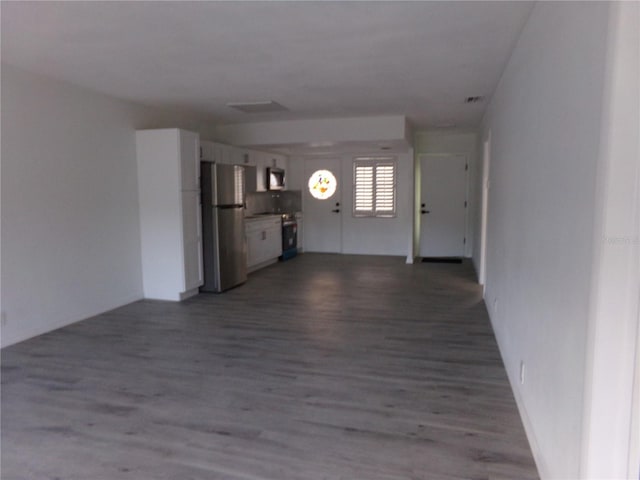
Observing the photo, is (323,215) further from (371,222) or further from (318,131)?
(318,131)

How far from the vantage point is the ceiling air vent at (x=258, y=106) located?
5576 mm

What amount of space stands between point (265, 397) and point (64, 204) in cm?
301

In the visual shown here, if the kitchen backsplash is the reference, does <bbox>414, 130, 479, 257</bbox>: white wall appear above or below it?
above

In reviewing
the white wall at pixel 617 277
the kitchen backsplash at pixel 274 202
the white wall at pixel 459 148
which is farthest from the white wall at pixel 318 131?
the white wall at pixel 617 277

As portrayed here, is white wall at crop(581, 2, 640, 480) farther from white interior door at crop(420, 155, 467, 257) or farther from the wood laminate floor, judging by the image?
white interior door at crop(420, 155, 467, 257)

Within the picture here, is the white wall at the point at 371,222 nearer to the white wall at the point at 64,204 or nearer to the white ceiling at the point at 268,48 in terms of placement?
the white ceiling at the point at 268,48

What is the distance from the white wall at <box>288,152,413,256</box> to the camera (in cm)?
919

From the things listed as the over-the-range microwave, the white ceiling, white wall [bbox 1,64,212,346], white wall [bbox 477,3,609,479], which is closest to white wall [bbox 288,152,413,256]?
the over-the-range microwave

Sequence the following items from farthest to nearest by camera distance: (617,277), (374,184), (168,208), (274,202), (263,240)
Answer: (274,202) → (374,184) → (263,240) → (168,208) → (617,277)

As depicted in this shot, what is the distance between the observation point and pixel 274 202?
9531 mm

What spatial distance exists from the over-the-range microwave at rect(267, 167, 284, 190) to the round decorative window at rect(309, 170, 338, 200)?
844mm

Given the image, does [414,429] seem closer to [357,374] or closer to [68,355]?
[357,374]

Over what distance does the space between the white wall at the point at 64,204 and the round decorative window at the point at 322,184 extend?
461 cm

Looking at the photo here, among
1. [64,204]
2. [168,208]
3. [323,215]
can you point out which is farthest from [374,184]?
[64,204]
